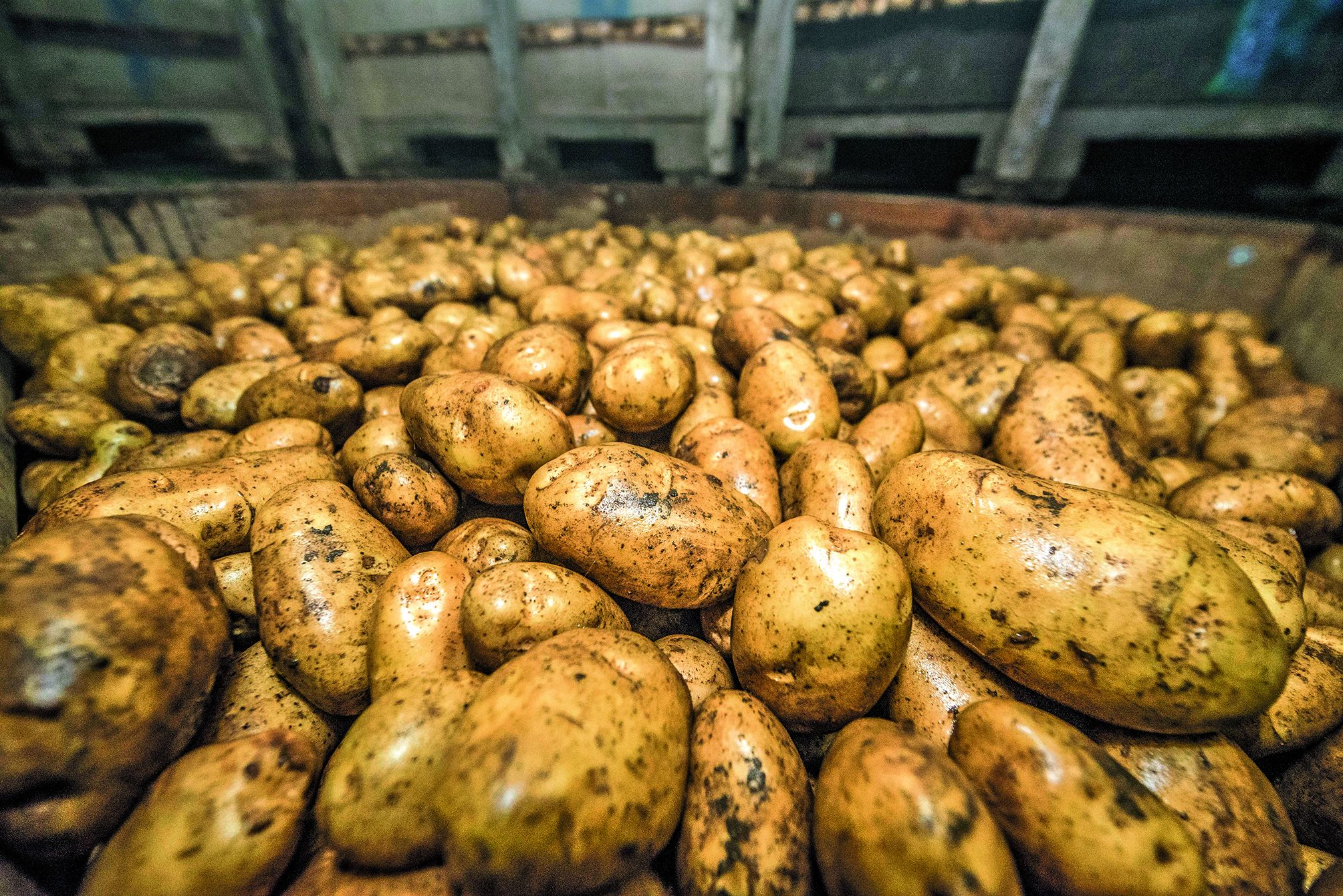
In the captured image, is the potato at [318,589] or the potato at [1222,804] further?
the potato at [318,589]

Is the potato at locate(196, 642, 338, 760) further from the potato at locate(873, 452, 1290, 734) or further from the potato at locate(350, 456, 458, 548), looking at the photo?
the potato at locate(873, 452, 1290, 734)

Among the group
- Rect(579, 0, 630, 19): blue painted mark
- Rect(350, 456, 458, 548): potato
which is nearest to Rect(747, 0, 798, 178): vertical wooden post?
Rect(579, 0, 630, 19): blue painted mark

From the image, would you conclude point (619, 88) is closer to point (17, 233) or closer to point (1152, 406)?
point (17, 233)

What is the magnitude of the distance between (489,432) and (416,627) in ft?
2.06

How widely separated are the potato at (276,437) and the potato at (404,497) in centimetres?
38

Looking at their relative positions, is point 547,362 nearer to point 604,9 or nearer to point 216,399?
point 216,399

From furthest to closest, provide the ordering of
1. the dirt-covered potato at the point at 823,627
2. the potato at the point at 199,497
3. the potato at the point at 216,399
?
1. the potato at the point at 216,399
2. the potato at the point at 199,497
3. the dirt-covered potato at the point at 823,627

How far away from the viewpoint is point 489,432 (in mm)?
1650

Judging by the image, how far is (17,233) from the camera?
3.14 m

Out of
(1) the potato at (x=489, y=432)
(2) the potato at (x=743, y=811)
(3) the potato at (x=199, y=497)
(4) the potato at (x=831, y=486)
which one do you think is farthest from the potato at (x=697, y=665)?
(3) the potato at (x=199, y=497)

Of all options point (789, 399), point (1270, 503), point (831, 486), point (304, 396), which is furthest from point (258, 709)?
point (1270, 503)

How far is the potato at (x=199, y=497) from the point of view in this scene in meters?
1.47

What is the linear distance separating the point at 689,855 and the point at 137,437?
8.40 ft

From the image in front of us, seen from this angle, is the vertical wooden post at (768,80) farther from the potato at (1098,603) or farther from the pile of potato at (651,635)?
the potato at (1098,603)
